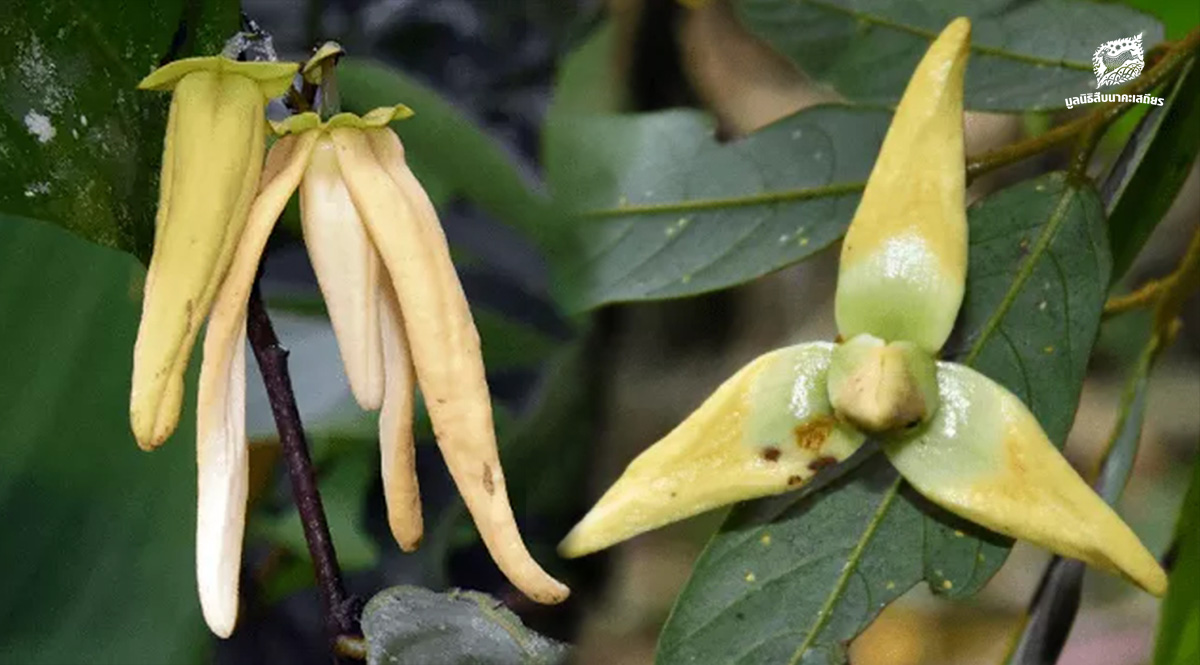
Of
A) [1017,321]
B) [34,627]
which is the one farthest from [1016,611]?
[34,627]

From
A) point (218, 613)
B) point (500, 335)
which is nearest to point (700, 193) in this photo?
point (500, 335)

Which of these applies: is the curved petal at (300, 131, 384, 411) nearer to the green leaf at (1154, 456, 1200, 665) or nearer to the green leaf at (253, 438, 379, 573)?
the green leaf at (253, 438, 379, 573)

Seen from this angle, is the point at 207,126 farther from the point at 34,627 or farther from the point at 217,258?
the point at 34,627

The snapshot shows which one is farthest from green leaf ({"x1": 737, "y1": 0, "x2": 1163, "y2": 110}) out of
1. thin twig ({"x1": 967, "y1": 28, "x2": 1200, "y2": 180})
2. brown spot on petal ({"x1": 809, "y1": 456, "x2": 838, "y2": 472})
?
brown spot on petal ({"x1": 809, "y1": 456, "x2": 838, "y2": 472})

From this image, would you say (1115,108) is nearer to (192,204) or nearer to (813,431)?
(813,431)

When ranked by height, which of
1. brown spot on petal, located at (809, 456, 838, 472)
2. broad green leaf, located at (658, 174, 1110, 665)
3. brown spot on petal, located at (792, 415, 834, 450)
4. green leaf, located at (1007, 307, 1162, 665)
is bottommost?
green leaf, located at (1007, 307, 1162, 665)

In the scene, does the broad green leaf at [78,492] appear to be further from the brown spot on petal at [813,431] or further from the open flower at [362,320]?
the brown spot on petal at [813,431]
